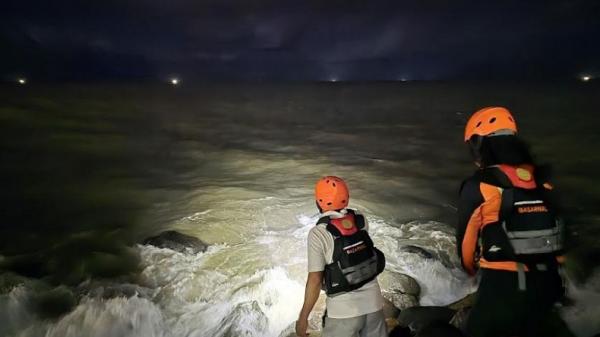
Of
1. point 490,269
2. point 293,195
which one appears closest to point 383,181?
point 293,195

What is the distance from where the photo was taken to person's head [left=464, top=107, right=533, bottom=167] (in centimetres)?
318

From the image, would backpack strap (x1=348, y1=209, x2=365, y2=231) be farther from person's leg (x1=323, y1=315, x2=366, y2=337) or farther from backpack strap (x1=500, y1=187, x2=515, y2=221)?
backpack strap (x1=500, y1=187, x2=515, y2=221)

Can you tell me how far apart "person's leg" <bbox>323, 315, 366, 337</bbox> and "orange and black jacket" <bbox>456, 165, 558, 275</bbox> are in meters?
1.33

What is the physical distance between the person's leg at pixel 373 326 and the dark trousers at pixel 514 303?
98 centimetres

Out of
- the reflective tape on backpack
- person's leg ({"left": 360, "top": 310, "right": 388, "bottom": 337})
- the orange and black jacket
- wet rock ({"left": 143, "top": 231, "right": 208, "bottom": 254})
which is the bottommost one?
wet rock ({"left": 143, "top": 231, "right": 208, "bottom": 254})

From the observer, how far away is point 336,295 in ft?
12.8

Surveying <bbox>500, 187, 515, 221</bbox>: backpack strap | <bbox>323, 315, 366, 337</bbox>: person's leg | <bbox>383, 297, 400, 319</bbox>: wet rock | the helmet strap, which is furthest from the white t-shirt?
<bbox>383, 297, 400, 319</bbox>: wet rock

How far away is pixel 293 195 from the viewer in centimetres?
1502

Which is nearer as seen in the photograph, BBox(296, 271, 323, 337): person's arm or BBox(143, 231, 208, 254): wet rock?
BBox(296, 271, 323, 337): person's arm

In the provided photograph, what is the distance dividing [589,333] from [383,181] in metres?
12.6

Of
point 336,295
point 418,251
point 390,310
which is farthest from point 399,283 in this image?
point 336,295

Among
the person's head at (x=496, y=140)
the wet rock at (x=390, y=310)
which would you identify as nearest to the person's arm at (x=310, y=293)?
the person's head at (x=496, y=140)

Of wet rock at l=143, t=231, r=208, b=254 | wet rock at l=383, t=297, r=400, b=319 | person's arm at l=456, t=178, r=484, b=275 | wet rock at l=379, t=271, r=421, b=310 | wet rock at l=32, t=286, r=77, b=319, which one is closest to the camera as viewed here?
person's arm at l=456, t=178, r=484, b=275

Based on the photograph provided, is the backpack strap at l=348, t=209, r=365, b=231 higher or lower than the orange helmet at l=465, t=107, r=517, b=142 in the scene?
lower
